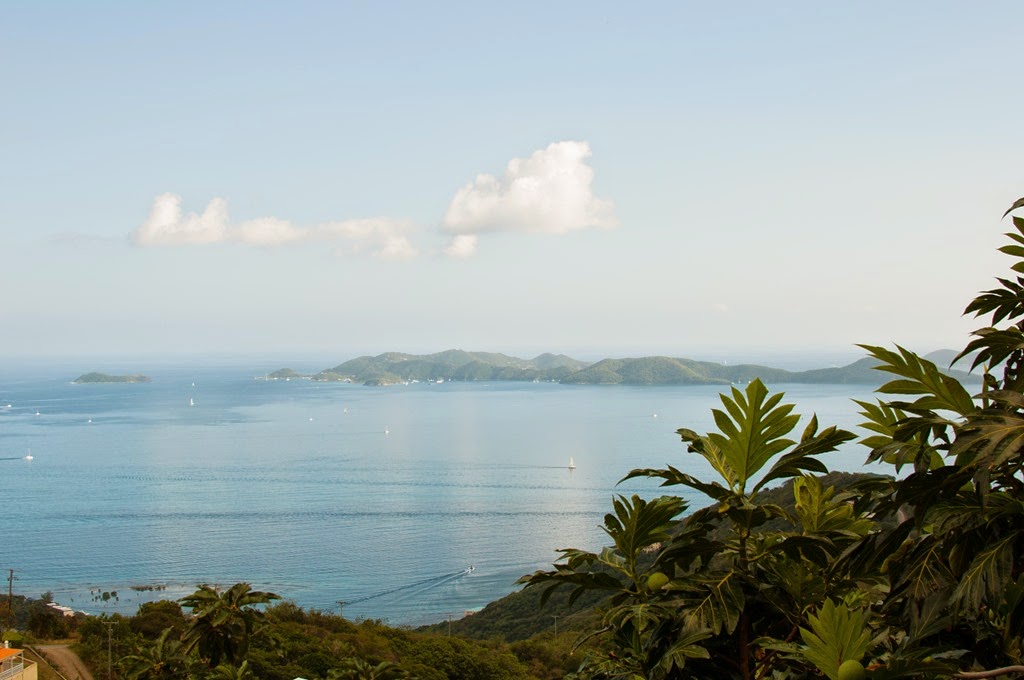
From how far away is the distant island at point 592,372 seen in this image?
13038 cm

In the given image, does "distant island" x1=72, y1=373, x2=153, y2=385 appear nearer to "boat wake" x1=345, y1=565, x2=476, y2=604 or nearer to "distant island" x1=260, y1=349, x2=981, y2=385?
"distant island" x1=260, y1=349, x2=981, y2=385

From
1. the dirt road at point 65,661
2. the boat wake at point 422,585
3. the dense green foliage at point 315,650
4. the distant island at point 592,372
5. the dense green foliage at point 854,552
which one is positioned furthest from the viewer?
the distant island at point 592,372

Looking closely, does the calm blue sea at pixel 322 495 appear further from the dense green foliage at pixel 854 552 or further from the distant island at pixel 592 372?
the distant island at pixel 592 372

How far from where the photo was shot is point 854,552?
1.46 m

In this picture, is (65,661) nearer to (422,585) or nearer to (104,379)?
(422,585)

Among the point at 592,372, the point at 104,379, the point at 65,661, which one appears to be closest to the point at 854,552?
the point at 65,661


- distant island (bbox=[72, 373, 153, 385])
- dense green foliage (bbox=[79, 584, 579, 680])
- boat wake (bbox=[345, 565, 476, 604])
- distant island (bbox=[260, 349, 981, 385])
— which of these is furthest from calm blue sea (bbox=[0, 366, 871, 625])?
distant island (bbox=[72, 373, 153, 385])

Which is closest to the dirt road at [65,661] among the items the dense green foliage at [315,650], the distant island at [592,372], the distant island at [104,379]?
the dense green foliage at [315,650]

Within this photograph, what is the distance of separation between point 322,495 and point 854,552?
5664 cm

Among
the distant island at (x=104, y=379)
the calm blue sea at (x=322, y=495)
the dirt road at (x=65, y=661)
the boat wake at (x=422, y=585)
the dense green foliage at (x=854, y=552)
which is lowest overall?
the boat wake at (x=422, y=585)

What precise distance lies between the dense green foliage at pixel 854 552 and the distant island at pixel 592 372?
4710 inches

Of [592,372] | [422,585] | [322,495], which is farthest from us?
[592,372]

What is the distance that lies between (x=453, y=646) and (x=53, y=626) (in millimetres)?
11972

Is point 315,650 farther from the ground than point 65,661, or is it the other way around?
point 65,661
